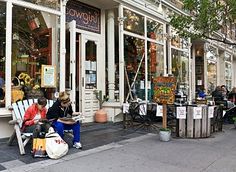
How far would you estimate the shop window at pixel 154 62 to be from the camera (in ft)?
36.9

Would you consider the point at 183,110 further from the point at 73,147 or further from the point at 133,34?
the point at 133,34

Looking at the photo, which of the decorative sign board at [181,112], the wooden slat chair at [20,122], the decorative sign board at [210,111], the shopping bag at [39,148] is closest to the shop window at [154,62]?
the decorative sign board at [210,111]

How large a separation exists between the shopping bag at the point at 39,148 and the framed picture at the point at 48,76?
2.25 m

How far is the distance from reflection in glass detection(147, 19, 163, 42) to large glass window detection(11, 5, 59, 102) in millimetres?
4429

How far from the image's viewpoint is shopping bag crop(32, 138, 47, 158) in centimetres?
549

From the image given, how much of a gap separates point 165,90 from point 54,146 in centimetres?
335

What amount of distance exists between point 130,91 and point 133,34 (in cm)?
196

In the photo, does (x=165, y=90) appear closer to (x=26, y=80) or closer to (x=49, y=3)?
(x=26, y=80)

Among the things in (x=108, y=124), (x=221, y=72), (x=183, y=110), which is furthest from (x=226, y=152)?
(x=221, y=72)

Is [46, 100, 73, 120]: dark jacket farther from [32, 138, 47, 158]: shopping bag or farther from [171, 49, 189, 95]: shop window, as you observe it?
[171, 49, 189, 95]: shop window

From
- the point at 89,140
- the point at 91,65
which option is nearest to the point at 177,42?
the point at 91,65

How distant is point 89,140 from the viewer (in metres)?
7.12

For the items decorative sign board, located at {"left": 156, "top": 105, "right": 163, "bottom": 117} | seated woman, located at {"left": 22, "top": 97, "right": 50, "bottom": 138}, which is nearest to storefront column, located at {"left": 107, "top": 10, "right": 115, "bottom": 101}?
decorative sign board, located at {"left": 156, "top": 105, "right": 163, "bottom": 117}

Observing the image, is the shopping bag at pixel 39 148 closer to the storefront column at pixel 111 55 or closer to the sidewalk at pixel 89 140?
the sidewalk at pixel 89 140
